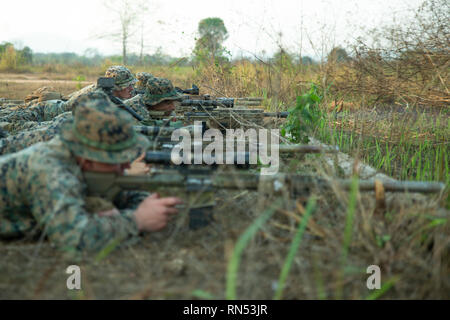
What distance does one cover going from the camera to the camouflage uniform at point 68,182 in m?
2.41

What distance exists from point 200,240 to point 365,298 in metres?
1.12

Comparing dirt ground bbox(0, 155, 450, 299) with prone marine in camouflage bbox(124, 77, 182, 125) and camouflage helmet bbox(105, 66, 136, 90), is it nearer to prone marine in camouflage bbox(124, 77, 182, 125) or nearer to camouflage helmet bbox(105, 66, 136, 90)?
prone marine in camouflage bbox(124, 77, 182, 125)

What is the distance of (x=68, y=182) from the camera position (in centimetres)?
246

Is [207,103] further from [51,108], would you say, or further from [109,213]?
[109,213]

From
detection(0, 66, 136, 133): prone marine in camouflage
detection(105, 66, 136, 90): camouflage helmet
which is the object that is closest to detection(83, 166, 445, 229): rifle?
detection(0, 66, 136, 133): prone marine in camouflage

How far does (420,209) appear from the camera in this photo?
250 centimetres

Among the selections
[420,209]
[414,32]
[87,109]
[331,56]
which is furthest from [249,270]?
[414,32]

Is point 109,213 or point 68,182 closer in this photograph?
point 68,182

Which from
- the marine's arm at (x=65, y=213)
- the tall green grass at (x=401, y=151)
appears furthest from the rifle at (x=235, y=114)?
the marine's arm at (x=65, y=213)

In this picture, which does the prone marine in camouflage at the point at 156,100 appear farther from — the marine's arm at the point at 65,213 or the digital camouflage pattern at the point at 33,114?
the marine's arm at the point at 65,213

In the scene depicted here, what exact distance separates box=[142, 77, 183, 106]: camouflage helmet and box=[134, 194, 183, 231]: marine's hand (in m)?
3.83

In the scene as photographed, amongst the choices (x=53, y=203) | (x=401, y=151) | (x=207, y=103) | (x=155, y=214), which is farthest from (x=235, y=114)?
(x=53, y=203)

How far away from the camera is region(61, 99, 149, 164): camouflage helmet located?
2.55m

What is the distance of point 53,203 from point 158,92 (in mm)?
4048
